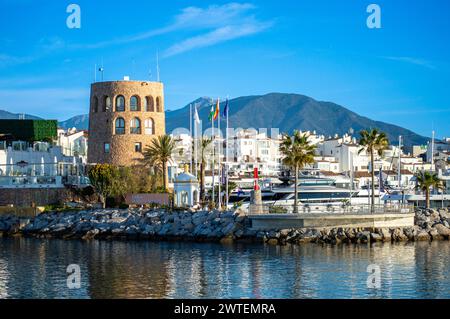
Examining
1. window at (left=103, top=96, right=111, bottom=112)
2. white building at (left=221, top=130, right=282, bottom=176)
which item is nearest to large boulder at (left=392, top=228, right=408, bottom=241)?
window at (left=103, top=96, right=111, bottom=112)

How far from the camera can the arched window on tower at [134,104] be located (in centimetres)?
8169

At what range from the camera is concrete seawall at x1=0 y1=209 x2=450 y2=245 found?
57438 mm

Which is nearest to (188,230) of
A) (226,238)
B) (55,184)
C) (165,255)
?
(226,238)

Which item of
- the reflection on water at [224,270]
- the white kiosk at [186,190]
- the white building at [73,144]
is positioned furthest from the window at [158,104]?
the reflection on water at [224,270]

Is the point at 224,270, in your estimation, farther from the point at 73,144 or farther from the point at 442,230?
the point at 73,144

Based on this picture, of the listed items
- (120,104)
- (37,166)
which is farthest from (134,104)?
(37,166)

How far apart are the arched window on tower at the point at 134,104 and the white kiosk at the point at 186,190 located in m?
13.5

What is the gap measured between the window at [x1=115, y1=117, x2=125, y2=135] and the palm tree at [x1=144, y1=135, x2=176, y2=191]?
386 centimetres

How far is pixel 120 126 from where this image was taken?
82.2m

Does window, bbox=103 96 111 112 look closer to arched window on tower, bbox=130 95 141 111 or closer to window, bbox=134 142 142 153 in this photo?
arched window on tower, bbox=130 95 141 111

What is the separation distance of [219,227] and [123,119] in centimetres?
2431

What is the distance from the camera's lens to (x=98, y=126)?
8275 cm

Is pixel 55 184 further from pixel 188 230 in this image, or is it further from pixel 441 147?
pixel 441 147

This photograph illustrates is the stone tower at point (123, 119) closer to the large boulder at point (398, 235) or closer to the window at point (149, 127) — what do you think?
the window at point (149, 127)
